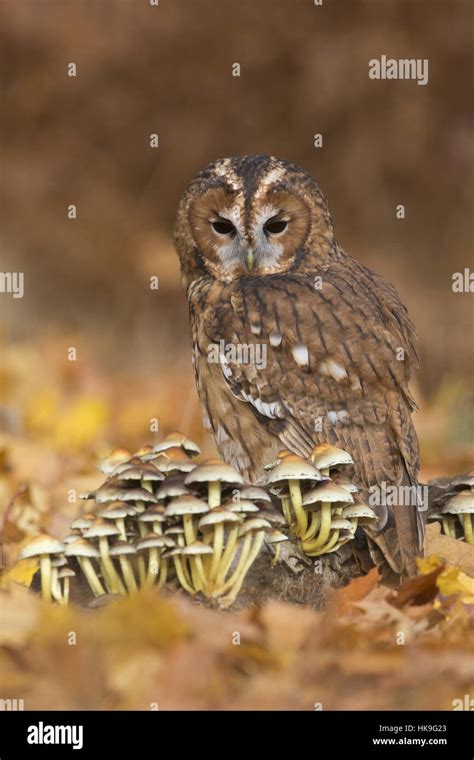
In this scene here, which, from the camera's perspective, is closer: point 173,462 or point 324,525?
point 173,462

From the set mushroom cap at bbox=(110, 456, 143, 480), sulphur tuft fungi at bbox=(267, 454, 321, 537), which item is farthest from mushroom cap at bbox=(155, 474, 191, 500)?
sulphur tuft fungi at bbox=(267, 454, 321, 537)

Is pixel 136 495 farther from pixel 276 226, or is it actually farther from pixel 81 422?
pixel 81 422

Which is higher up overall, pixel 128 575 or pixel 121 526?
pixel 121 526

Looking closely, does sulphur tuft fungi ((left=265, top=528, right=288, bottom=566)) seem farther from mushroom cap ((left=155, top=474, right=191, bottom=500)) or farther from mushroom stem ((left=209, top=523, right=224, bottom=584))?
mushroom cap ((left=155, top=474, right=191, bottom=500))

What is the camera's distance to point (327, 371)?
176 inches

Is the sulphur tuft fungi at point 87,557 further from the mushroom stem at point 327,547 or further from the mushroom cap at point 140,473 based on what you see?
the mushroom stem at point 327,547

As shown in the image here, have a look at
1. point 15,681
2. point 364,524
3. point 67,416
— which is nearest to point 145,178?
point 67,416

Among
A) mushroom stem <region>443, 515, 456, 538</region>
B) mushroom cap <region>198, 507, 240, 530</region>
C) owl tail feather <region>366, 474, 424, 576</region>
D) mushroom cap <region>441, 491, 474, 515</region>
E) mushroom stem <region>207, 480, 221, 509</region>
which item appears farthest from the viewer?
mushroom stem <region>443, 515, 456, 538</region>

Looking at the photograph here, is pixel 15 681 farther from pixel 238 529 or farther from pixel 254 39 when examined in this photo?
pixel 254 39

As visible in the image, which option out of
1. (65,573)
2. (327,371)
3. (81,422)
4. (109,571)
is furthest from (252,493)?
(81,422)

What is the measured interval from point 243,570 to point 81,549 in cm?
55

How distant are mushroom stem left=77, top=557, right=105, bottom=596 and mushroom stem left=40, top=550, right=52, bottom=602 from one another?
4.0 inches

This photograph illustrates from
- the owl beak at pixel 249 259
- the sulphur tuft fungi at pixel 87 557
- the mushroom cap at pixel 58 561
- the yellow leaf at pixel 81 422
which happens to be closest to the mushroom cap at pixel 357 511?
the sulphur tuft fungi at pixel 87 557

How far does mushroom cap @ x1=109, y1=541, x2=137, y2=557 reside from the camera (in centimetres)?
337
